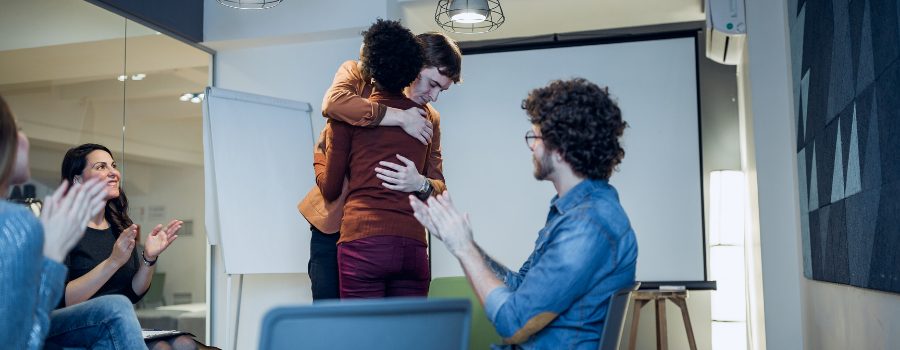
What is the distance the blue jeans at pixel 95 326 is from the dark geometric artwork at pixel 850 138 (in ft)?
6.20

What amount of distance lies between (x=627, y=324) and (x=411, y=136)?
3541mm

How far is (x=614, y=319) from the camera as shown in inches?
67.6

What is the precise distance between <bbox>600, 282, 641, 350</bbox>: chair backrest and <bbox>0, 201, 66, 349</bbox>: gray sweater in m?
1.07

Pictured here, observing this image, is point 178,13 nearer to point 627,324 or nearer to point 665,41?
point 665,41

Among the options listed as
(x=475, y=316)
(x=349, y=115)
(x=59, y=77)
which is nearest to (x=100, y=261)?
(x=349, y=115)

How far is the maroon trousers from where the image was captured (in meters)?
2.29

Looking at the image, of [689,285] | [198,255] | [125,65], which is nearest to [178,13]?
[125,65]

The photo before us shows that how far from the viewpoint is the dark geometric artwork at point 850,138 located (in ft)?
6.01

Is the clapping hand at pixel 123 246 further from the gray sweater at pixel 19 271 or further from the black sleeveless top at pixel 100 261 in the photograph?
the gray sweater at pixel 19 271

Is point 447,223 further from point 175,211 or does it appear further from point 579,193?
point 175,211

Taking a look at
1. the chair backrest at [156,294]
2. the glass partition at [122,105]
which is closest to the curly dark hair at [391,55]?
the glass partition at [122,105]

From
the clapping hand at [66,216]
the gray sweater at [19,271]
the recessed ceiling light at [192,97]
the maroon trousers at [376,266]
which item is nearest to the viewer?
the gray sweater at [19,271]

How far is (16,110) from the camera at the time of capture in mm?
3910

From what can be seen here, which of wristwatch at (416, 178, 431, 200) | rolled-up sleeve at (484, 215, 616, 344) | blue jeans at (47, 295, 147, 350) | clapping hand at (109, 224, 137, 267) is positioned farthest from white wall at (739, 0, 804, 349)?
blue jeans at (47, 295, 147, 350)
